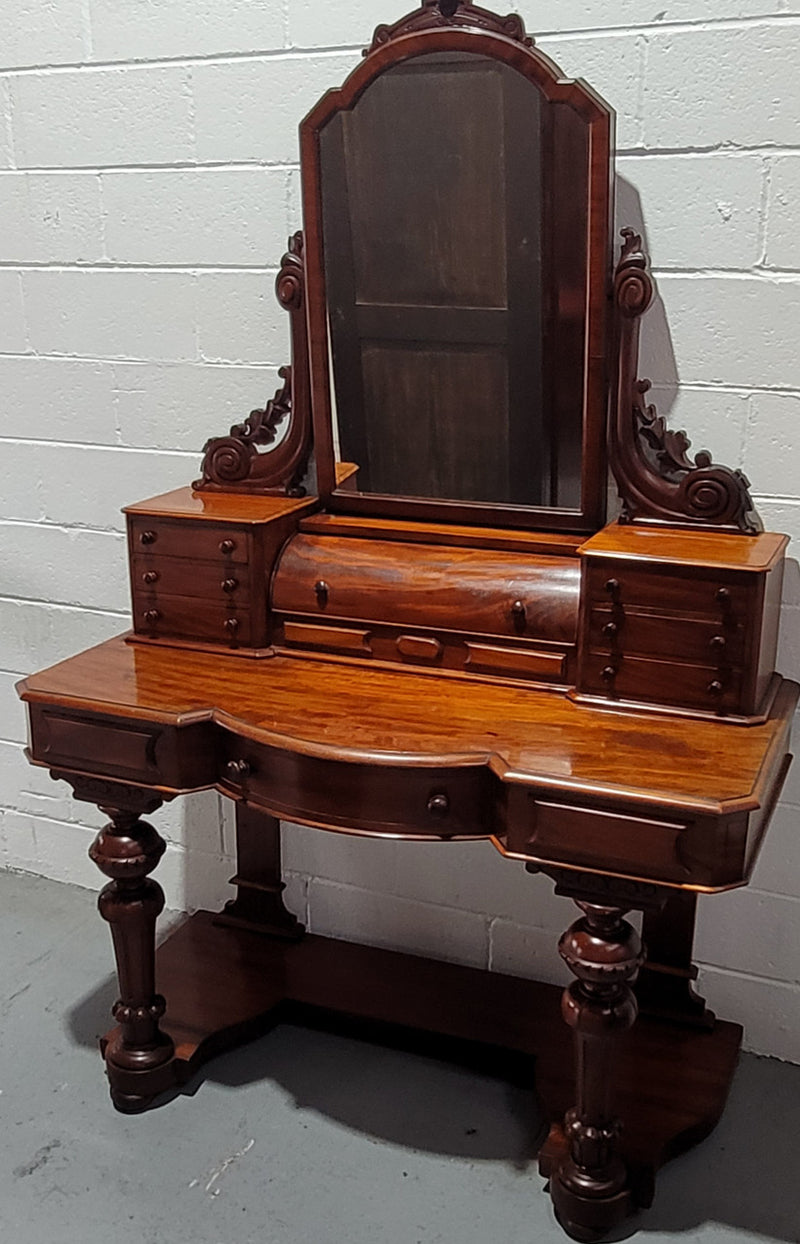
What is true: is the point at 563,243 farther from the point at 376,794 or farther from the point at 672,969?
the point at 672,969

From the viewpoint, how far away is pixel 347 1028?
2.20 metres

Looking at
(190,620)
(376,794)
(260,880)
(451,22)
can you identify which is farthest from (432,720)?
(451,22)

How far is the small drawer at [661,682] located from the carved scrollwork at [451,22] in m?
0.88

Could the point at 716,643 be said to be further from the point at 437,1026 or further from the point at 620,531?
the point at 437,1026

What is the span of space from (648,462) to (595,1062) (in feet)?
2.86

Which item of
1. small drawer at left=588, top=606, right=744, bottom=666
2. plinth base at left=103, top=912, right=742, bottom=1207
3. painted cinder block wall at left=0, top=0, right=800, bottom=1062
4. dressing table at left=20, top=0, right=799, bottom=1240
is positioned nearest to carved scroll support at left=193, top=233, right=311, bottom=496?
dressing table at left=20, top=0, right=799, bottom=1240

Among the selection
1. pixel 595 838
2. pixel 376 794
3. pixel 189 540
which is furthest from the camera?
pixel 189 540

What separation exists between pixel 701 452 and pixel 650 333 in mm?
222

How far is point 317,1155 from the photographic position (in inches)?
76.2

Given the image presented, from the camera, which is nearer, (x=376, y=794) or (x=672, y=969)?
(x=376, y=794)

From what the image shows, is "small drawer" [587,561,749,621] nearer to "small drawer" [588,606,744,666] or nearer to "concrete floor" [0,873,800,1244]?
"small drawer" [588,606,744,666]

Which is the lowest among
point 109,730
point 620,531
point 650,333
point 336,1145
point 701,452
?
point 336,1145

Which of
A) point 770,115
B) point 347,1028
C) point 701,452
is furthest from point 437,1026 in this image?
point 770,115

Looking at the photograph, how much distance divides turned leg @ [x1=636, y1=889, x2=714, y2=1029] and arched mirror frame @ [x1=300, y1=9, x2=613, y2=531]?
710 millimetres
